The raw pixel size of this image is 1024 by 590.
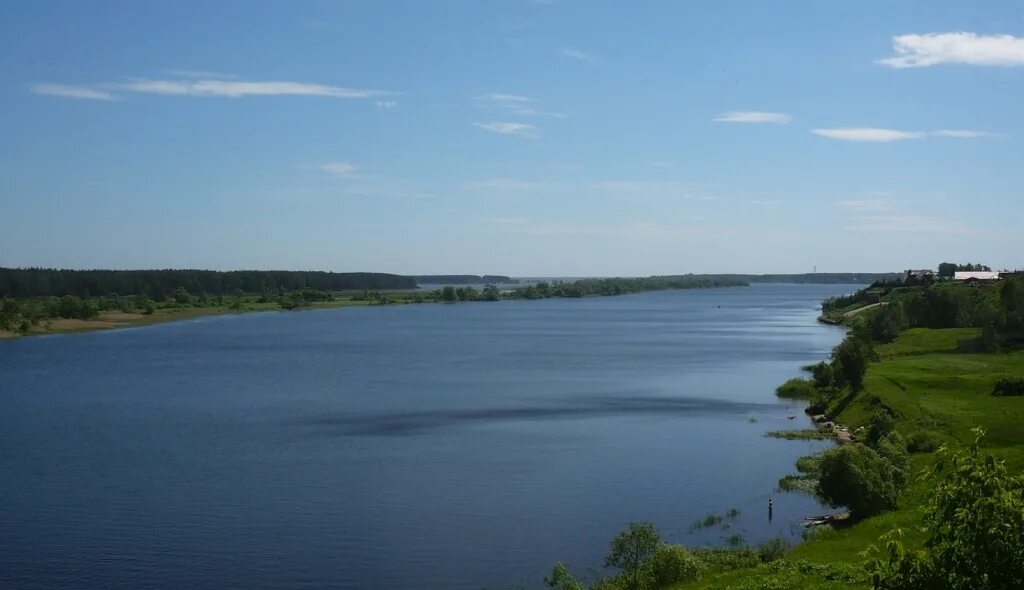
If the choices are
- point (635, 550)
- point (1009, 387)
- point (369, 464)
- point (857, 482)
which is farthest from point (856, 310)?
point (635, 550)

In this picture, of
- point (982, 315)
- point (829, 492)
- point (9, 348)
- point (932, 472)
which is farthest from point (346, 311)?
point (932, 472)

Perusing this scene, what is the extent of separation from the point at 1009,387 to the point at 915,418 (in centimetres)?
603

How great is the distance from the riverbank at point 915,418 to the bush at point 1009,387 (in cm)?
50

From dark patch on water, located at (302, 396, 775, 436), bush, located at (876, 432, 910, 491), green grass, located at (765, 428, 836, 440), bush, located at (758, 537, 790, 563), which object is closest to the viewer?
bush, located at (758, 537, 790, 563)

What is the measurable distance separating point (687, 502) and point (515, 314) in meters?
125

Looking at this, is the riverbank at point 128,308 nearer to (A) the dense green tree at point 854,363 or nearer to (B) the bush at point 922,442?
(A) the dense green tree at point 854,363

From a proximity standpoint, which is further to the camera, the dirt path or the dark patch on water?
the dirt path

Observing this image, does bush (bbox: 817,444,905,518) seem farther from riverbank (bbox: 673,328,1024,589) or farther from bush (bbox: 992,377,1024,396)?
bush (bbox: 992,377,1024,396)

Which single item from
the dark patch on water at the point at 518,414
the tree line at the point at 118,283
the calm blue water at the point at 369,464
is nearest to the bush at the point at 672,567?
the calm blue water at the point at 369,464

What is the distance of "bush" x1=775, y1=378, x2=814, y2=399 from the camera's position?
52875 millimetres

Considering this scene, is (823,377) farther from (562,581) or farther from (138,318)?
(138,318)

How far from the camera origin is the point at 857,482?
82.1 feet

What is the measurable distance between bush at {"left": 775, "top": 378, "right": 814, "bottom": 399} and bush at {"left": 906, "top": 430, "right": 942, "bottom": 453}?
1906 cm

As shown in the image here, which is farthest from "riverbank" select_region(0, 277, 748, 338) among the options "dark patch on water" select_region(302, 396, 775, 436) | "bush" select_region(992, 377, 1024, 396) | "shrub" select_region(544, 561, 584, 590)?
"bush" select_region(992, 377, 1024, 396)
